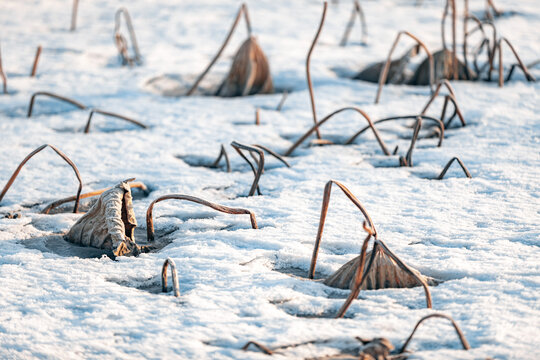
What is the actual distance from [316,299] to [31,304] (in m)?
0.62

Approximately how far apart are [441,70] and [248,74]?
1038 mm

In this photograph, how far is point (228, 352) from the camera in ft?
3.68

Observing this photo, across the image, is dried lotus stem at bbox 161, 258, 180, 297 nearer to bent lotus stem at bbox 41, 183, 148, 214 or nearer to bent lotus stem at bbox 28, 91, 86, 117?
bent lotus stem at bbox 41, 183, 148, 214

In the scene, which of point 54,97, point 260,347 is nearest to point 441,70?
point 54,97

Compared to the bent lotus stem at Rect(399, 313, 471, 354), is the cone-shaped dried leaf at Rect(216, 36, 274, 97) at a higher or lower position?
higher

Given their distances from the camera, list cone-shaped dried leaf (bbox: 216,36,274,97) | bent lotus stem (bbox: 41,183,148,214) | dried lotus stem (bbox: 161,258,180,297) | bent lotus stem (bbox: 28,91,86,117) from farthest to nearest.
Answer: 1. cone-shaped dried leaf (bbox: 216,36,274,97)
2. bent lotus stem (bbox: 28,91,86,117)
3. bent lotus stem (bbox: 41,183,148,214)
4. dried lotus stem (bbox: 161,258,180,297)

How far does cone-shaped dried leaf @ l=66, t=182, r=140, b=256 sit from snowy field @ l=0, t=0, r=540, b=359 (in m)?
0.06

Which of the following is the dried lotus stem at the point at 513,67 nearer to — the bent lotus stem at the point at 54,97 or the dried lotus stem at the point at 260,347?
the bent lotus stem at the point at 54,97

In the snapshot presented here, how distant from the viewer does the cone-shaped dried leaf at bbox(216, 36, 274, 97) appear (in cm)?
318

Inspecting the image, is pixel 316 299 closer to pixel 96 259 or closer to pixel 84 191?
pixel 96 259

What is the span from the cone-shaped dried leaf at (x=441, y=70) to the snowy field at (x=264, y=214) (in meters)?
0.11

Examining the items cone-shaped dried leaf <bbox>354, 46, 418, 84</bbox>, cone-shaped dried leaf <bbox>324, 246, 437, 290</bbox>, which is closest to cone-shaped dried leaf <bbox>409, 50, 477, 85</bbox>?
cone-shaped dried leaf <bbox>354, 46, 418, 84</bbox>

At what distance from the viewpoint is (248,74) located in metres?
3.21

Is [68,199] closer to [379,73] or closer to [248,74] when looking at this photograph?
[248,74]
